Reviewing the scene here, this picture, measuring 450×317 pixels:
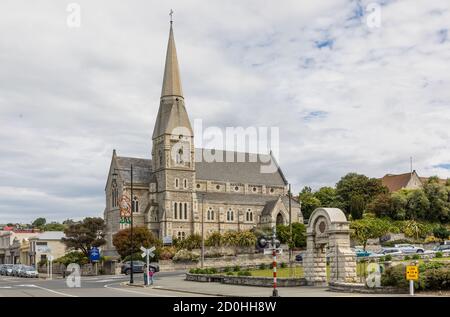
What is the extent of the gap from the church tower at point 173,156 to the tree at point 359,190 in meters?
30.7

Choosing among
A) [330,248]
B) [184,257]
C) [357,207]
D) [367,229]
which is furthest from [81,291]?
[357,207]

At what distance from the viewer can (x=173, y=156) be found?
4016 inches

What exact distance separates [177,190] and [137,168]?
8912 millimetres

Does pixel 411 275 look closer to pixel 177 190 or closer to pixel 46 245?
pixel 177 190

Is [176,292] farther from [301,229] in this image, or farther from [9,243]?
[9,243]

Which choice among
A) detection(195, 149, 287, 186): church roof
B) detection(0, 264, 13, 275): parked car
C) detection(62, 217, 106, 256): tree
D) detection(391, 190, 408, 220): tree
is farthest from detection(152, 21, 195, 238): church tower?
detection(391, 190, 408, 220): tree

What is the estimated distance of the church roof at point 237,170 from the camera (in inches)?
4456

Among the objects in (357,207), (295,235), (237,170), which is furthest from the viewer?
(237,170)

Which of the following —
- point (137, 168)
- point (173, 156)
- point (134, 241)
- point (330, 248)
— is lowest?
point (134, 241)

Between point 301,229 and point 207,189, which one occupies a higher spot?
point 207,189

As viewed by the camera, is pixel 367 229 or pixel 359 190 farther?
pixel 359 190
